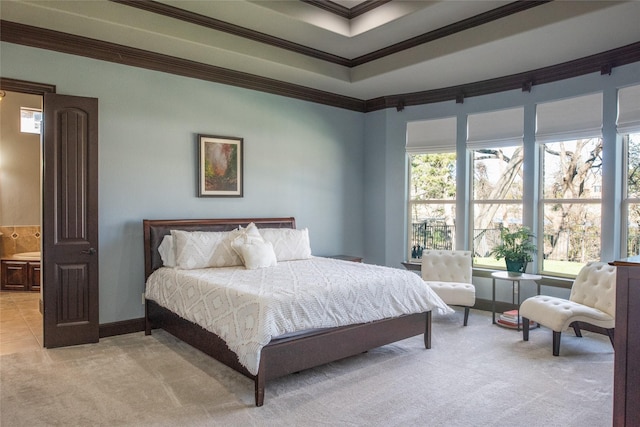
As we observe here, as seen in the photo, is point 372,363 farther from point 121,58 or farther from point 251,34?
point 121,58

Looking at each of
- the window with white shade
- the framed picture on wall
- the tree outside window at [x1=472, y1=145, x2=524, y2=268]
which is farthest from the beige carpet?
the framed picture on wall

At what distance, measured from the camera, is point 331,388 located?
125 inches

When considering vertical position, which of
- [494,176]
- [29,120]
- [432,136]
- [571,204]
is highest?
[29,120]

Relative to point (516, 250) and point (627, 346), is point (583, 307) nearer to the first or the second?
point (516, 250)

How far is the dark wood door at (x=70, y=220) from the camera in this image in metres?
4.01

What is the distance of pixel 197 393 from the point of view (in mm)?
3092

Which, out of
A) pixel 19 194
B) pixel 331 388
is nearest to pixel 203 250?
pixel 331 388

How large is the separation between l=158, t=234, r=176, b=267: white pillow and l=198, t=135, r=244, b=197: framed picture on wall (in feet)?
2.39

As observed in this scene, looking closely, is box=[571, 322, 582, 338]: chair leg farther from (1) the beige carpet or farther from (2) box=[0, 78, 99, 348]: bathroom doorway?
(2) box=[0, 78, 99, 348]: bathroom doorway

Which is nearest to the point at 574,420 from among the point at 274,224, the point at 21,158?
the point at 274,224

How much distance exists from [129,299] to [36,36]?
8.79ft

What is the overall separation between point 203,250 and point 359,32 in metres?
2.87

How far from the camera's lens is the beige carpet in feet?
8.96

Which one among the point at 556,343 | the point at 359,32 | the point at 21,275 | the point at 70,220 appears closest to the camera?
the point at 556,343
